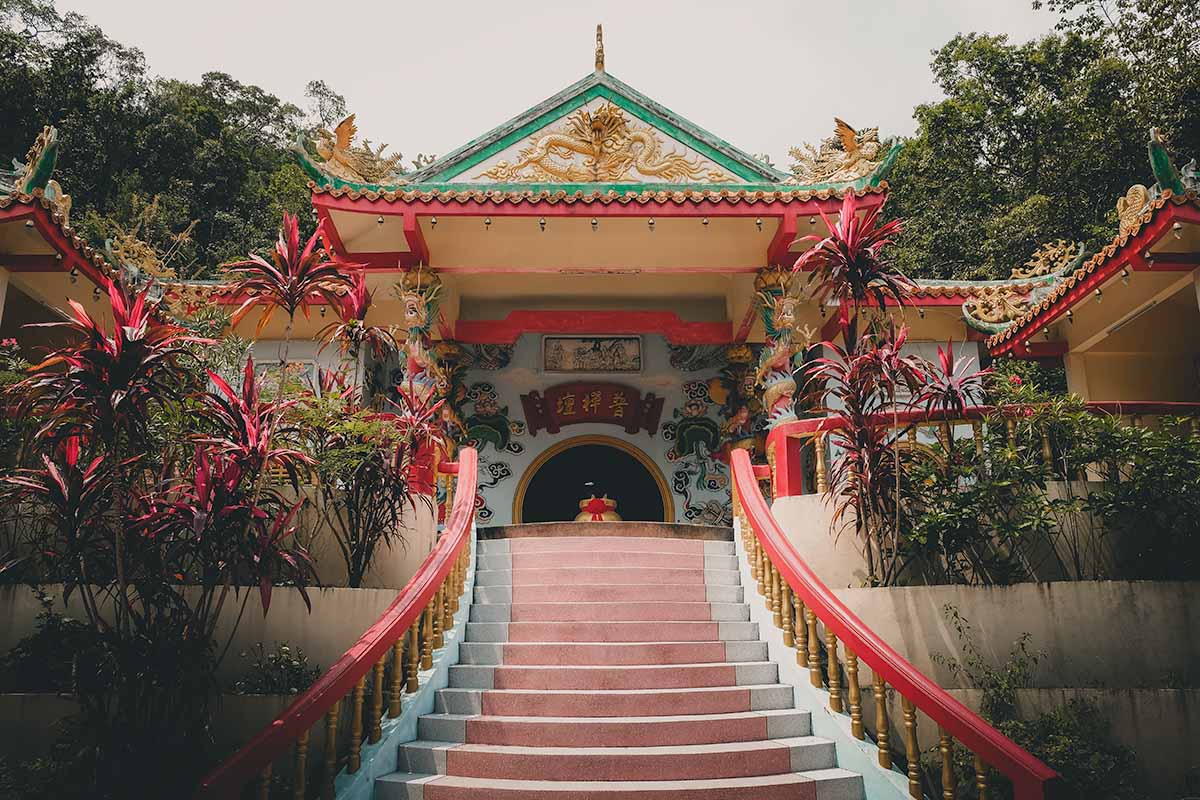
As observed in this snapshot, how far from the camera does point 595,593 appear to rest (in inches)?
221

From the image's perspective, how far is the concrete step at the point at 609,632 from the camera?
17.0 ft

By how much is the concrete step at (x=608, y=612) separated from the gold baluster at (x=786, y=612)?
570 mm

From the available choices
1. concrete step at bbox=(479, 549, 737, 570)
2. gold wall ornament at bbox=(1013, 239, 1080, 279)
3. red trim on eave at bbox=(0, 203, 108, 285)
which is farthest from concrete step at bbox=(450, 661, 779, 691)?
gold wall ornament at bbox=(1013, 239, 1080, 279)

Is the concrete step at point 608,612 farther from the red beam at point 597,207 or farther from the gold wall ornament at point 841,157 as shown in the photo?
the gold wall ornament at point 841,157

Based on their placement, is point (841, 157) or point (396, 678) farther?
point (841, 157)

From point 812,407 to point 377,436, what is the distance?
5.63m

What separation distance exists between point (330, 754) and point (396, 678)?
2.44ft

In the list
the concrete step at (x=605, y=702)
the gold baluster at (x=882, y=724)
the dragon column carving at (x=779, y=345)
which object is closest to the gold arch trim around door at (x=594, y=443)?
the dragon column carving at (x=779, y=345)

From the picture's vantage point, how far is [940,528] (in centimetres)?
500

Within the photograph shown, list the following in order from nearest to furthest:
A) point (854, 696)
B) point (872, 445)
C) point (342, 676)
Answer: point (342, 676), point (854, 696), point (872, 445)

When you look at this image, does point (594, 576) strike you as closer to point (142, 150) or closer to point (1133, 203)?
point (1133, 203)

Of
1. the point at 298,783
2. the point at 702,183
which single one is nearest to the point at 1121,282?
the point at 702,183

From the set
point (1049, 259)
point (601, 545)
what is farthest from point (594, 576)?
point (1049, 259)

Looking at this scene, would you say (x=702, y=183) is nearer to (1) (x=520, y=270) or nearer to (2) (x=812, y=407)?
(1) (x=520, y=270)
